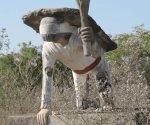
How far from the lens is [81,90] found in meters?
3.42

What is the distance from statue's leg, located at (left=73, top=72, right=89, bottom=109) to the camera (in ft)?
11.2

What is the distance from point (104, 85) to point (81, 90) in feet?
0.97

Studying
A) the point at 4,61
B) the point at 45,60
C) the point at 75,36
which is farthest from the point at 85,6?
the point at 4,61

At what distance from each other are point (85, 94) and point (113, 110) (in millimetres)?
326

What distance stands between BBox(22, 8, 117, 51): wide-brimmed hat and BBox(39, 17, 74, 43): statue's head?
0.11ft

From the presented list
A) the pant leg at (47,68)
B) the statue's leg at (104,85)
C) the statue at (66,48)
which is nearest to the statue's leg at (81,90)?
the statue at (66,48)

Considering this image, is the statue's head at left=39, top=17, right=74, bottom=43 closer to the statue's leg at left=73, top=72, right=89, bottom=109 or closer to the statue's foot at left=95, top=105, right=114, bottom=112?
the statue's leg at left=73, top=72, right=89, bottom=109

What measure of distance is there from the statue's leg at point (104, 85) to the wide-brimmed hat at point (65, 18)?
0.63 feet

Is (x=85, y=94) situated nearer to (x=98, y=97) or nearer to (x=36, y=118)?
(x=98, y=97)

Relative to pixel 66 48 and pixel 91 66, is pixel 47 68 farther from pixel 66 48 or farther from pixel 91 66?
pixel 91 66

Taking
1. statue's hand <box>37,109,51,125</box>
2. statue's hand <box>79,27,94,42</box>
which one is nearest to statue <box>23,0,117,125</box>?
statue's hand <box>37,109,51,125</box>

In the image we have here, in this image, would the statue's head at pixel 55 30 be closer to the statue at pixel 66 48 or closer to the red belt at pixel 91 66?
the statue at pixel 66 48

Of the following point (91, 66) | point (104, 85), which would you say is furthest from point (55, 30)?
point (104, 85)

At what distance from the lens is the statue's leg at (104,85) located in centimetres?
355
